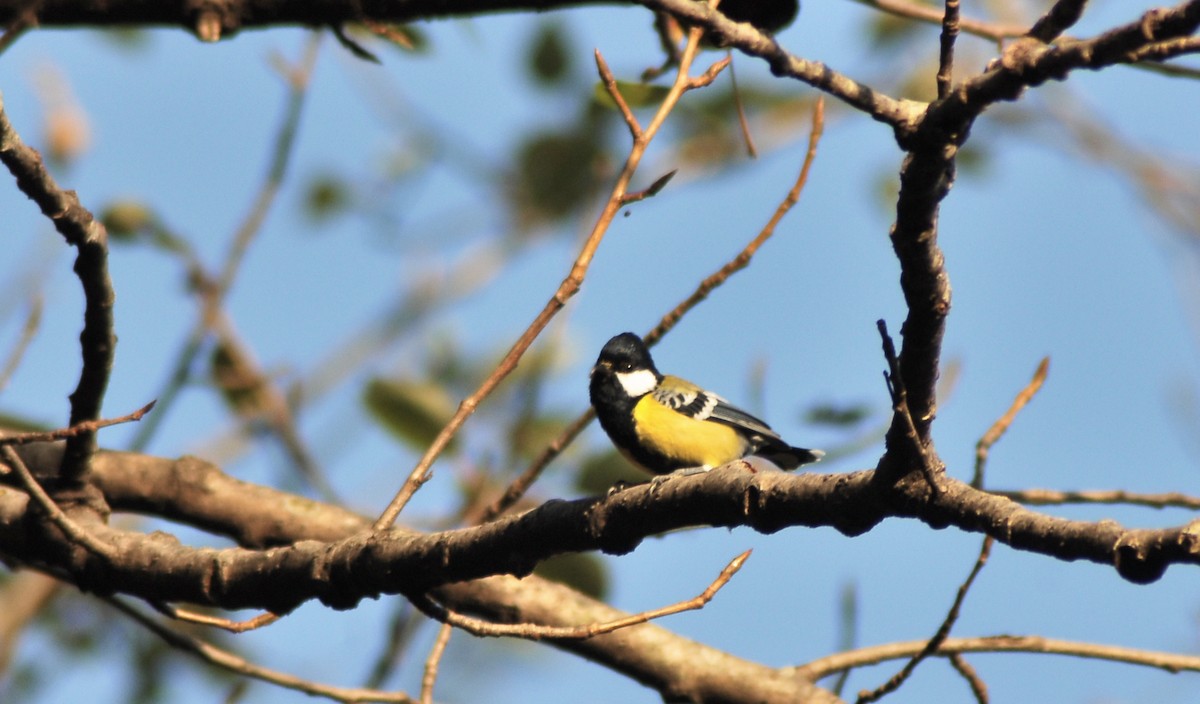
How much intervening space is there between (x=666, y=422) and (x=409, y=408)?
893 millimetres

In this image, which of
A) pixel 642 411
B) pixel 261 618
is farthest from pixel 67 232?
pixel 642 411

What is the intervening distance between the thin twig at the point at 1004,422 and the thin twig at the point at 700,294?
74 centimetres

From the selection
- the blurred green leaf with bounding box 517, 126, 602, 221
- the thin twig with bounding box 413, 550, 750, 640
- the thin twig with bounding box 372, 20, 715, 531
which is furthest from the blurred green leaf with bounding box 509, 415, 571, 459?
the thin twig with bounding box 413, 550, 750, 640

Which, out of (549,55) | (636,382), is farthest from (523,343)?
(549,55)

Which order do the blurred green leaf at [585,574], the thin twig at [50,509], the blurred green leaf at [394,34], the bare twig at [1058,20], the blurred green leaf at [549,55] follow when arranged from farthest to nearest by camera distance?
1. the blurred green leaf at [549,55]
2. the blurred green leaf at [585,574]
3. the blurred green leaf at [394,34]
4. the thin twig at [50,509]
5. the bare twig at [1058,20]

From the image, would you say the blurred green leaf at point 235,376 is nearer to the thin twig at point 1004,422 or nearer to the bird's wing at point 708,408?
the bird's wing at point 708,408

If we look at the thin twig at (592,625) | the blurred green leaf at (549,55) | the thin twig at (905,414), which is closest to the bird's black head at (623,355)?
the blurred green leaf at (549,55)

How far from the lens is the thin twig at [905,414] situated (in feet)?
5.19

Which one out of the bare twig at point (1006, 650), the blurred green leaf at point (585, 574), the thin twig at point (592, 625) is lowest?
the thin twig at point (592, 625)

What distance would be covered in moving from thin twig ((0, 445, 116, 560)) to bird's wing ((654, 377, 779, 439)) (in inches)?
87.1

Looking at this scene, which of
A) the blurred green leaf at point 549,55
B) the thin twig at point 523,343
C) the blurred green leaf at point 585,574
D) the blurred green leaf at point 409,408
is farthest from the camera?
the blurred green leaf at point 549,55

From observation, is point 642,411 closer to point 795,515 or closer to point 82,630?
point 795,515

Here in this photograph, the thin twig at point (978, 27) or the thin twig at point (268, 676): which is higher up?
the thin twig at point (978, 27)

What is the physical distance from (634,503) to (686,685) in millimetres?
1433
